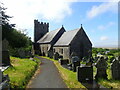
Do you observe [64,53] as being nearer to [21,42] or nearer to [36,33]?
[21,42]

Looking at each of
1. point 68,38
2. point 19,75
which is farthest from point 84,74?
point 68,38

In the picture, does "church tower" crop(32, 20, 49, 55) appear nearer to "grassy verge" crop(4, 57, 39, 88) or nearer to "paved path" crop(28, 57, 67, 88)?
"grassy verge" crop(4, 57, 39, 88)

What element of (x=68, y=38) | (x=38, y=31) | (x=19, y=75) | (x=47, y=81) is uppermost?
(x=38, y=31)

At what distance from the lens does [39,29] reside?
1833 inches

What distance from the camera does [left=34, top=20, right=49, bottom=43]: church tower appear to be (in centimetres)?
4550

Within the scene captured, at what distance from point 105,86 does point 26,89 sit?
214 inches

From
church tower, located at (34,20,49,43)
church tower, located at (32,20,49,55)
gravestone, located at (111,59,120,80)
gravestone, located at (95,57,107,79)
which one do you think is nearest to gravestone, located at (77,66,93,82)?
gravestone, located at (95,57,107,79)

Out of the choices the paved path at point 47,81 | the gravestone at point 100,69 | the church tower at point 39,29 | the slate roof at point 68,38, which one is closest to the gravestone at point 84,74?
the gravestone at point 100,69

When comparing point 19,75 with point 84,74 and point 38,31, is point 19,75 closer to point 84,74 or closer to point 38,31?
point 84,74

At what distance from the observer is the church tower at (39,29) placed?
45.5 metres

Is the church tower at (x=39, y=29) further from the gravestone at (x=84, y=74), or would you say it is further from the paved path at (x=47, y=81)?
the gravestone at (x=84, y=74)

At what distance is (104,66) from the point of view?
36.5 ft

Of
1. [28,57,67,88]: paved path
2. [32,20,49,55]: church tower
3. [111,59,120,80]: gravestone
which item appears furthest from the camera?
[32,20,49,55]: church tower

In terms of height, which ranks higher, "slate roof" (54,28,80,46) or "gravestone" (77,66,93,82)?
"slate roof" (54,28,80,46)
